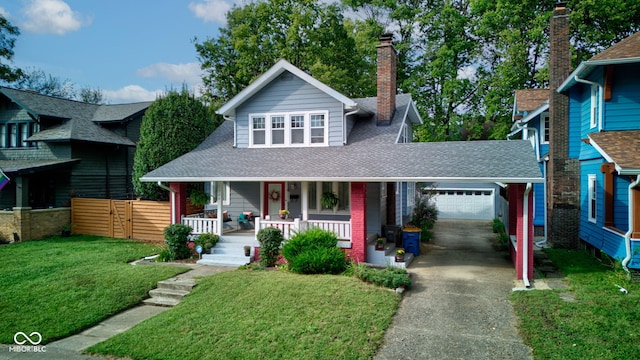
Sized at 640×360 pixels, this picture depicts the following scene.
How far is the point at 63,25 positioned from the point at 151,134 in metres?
17.6

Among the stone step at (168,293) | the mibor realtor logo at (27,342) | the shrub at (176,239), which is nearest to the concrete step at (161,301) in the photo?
the stone step at (168,293)

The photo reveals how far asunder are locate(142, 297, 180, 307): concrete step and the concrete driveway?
5511 millimetres

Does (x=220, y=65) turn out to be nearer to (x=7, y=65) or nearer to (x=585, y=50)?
(x=7, y=65)

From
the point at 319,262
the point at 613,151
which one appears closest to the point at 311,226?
the point at 319,262

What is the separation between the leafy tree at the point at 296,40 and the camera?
98.5 ft

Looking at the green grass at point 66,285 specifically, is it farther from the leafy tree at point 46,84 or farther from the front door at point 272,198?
the leafy tree at point 46,84

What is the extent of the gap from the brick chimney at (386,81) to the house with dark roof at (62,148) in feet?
52.3

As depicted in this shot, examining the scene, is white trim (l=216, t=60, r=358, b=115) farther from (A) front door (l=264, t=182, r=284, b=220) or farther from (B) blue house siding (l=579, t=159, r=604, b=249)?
(B) blue house siding (l=579, t=159, r=604, b=249)

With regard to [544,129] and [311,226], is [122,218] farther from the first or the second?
[544,129]

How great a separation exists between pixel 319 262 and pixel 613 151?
345 inches

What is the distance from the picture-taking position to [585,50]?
985 inches

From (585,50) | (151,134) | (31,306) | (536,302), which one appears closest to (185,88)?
(151,134)

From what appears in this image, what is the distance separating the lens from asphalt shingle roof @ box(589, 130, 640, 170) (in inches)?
400

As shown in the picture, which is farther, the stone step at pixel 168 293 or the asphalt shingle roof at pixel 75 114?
the asphalt shingle roof at pixel 75 114
